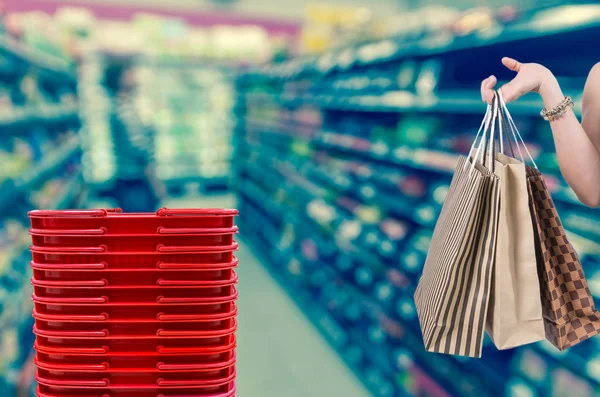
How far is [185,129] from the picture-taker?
1065cm

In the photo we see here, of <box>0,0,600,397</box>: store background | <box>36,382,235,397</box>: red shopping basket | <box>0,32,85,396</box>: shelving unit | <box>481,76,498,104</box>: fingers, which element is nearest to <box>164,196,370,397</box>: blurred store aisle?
<box>0,0,600,397</box>: store background

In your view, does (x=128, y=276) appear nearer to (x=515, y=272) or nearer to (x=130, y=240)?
(x=130, y=240)

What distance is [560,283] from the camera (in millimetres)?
1069

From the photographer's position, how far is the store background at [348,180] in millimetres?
2225

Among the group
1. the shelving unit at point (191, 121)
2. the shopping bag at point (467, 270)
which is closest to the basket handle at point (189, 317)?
the shopping bag at point (467, 270)

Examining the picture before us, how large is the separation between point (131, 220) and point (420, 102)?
7.29ft

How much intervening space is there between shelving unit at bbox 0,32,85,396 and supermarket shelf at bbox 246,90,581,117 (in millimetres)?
2339

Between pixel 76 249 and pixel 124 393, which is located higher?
pixel 76 249

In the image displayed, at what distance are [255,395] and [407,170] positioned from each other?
6.12 feet

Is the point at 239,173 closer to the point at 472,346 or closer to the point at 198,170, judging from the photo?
the point at 198,170

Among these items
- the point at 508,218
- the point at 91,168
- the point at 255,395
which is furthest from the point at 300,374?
the point at 91,168

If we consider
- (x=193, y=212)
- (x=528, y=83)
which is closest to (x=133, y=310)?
(x=193, y=212)

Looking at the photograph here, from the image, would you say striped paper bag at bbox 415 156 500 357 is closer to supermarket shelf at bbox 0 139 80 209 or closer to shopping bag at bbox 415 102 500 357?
shopping bag at bbox 415 102 500 357

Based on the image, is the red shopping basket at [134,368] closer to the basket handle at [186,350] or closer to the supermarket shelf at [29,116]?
the basket handle at [186,350]
